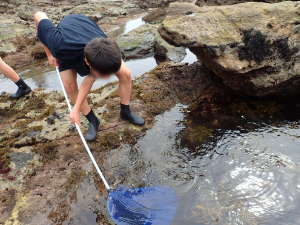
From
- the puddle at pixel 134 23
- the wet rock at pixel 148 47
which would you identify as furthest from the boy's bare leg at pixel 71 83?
the puddle at pixel 134 23

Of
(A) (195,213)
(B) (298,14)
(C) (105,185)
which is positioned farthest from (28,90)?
(B) (298,14)

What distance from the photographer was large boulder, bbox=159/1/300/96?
5.29m

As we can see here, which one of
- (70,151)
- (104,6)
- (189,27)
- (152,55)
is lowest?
(104,6)

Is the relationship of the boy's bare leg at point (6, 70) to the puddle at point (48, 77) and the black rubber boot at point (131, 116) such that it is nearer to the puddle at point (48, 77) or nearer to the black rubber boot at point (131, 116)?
the puddle at point (48, 77)

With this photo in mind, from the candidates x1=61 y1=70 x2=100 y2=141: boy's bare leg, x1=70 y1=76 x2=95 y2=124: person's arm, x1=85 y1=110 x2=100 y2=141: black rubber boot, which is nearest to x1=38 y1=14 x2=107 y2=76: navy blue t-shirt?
x1=61 y1=70 x2=100 y2=141: boy's bare leg

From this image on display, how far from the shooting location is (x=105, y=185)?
4016 millimetres

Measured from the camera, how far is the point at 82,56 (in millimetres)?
4324

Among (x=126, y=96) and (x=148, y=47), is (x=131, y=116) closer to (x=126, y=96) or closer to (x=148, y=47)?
(x=126, y=96)

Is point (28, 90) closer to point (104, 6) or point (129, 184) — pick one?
point (129, 184)

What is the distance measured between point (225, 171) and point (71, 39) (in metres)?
2.55

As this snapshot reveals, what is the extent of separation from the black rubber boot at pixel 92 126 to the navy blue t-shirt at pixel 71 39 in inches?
25.9

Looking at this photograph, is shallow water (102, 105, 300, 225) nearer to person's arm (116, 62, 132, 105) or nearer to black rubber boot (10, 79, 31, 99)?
person's arm (116, 62, 132, 105)

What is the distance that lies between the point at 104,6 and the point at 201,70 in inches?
430

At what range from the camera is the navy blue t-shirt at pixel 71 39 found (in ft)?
13.9
